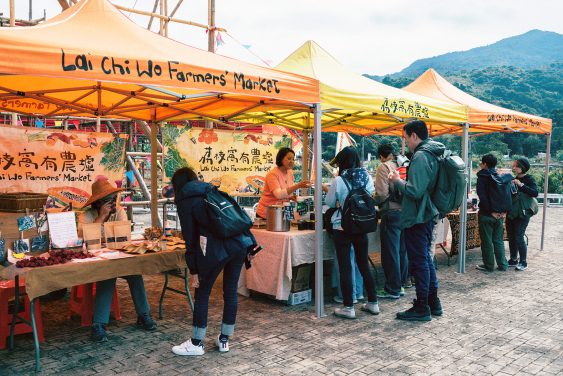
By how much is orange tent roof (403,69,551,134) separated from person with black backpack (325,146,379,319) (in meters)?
3.24

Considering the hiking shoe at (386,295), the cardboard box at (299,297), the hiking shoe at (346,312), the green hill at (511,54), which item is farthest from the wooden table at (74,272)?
the green hill at (511,54)

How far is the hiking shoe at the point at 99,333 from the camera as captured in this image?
3.58 meters

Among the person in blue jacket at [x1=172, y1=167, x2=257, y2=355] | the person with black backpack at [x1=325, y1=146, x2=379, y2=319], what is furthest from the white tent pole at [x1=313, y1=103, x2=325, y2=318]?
the person in blue jacket at [x1=172, y1=167, x2=257, y2=355]

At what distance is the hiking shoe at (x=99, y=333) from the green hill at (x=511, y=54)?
435 feet

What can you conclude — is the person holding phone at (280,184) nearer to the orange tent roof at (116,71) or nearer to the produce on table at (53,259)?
the orange tent roof at (116,71)

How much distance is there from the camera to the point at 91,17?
362 centimetres

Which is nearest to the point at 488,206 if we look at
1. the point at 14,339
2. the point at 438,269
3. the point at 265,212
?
the point at 438,269

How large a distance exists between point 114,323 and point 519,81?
224 feet

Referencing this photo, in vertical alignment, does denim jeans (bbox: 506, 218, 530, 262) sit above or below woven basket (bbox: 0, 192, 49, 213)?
below

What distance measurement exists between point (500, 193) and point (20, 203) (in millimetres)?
6182

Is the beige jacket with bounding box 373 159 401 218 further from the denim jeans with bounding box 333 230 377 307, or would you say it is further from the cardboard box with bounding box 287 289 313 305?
the cardboard box with bounding box 287 289 313 305

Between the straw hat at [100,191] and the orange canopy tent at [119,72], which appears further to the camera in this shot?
the straw hat at [100,191]

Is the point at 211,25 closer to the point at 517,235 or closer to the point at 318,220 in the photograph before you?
the point at 318,220

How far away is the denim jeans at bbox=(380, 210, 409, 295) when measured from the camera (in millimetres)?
4914
